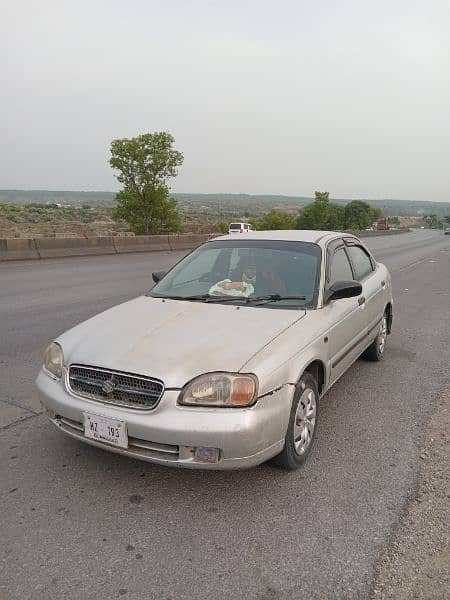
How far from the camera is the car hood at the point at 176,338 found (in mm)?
2707

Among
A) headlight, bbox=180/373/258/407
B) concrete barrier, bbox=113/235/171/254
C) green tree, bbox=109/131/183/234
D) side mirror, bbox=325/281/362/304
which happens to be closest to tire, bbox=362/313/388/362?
side mirror, bbox=325/281/362/304

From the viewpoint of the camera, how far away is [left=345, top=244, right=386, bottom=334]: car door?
15.6ft

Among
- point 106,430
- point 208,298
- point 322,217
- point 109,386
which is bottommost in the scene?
point 322,217

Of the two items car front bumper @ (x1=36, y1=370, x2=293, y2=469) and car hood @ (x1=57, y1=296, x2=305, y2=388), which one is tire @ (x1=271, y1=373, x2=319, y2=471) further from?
car hood @ (x1=57, y1=296, x2=305, y2=388)

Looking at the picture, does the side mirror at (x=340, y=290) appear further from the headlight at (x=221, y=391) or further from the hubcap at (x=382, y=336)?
the hubcap at (x=382, y=336)

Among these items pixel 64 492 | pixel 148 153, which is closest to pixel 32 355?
pixel 64 492

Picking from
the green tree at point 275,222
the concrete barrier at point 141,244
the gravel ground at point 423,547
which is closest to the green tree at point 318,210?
the green tree at point 275,222

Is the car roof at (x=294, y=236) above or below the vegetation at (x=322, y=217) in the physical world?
above

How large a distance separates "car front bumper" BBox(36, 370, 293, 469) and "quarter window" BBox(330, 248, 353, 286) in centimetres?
162

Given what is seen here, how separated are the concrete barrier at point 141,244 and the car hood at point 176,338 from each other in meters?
17.4

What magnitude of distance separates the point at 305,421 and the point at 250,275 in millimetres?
1348

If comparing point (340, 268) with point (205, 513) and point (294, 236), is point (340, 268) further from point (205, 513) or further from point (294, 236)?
point (205, 513)

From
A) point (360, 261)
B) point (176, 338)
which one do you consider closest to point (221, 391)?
point (176, 338)

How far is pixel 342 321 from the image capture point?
385 centimetres
